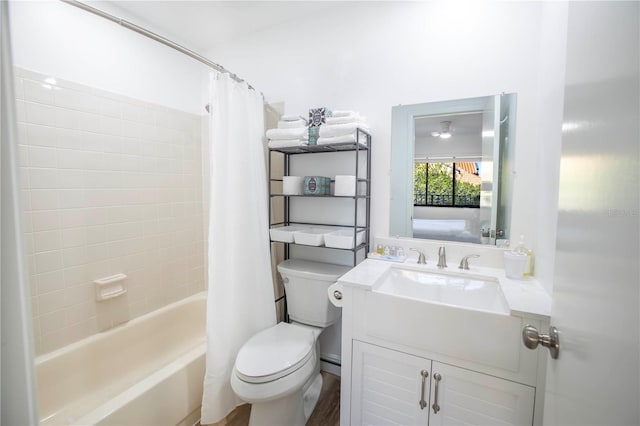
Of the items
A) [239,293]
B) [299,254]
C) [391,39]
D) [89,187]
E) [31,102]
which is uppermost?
[391,39]

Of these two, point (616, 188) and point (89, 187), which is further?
point (89, 187)

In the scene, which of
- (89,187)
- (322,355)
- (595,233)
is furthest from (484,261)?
(89,187)

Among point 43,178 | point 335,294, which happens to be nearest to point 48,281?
point 43,178

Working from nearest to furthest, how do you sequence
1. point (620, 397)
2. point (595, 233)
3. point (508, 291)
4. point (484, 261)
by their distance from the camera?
point (620, 397), point (595, 233), point (508, 291), point (484, 261)

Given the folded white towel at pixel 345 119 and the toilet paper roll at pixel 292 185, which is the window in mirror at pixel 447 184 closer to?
the folded white towel at pixel 345 119

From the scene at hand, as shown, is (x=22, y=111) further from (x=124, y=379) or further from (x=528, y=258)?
(x=528, y=258)

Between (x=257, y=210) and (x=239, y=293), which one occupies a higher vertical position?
(x=257, y=210)

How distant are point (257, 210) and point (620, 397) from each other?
161 cm

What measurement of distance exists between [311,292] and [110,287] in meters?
1.25

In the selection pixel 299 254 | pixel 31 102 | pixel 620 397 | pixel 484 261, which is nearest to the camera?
pixel 620 397

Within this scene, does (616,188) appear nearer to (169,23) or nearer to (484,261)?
(484,261)

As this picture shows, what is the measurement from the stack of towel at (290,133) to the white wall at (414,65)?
22cm

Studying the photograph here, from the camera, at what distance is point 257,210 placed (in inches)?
69.6

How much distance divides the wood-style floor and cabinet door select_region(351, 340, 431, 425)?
297mm
